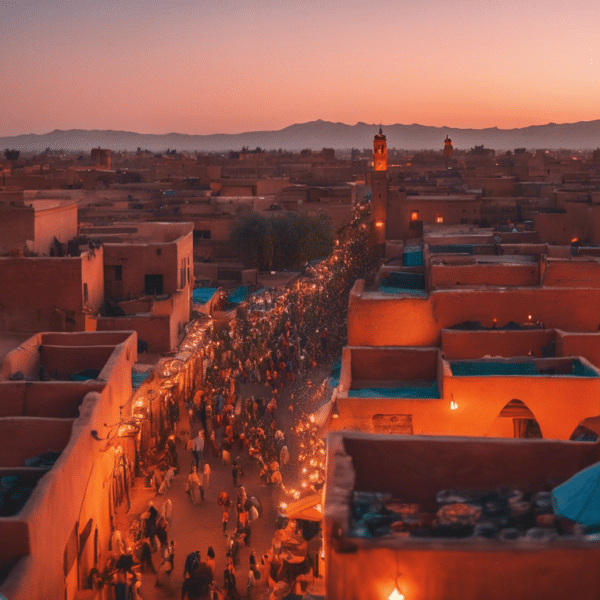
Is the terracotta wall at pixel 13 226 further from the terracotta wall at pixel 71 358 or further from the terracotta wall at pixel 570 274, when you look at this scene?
the terracotta wall at pixel 570 274

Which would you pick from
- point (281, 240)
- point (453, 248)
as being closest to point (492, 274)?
point (453, 248)

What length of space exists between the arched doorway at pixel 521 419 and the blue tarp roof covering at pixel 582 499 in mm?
5719

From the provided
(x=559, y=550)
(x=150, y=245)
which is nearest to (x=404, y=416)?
(x=559, y=550)

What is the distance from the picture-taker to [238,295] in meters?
28.5

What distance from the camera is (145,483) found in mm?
13625

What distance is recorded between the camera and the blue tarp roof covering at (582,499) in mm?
5051

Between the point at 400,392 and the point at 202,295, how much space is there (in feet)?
45.8

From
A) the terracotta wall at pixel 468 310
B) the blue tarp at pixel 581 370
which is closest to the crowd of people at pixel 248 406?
the terracotta wall at pixel 468 310

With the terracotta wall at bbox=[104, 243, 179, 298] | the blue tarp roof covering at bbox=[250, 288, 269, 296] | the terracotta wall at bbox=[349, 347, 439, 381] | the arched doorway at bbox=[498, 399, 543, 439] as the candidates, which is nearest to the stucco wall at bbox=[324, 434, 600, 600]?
the arched doorway at bbox=[498, 399, 543, 439]

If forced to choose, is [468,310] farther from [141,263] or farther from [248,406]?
[141,263]

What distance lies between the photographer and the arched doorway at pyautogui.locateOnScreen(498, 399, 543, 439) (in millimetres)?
11062

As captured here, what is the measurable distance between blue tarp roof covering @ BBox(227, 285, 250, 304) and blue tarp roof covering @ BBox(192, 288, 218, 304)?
5.72 ft

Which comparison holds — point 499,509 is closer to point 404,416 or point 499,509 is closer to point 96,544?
point 404,416

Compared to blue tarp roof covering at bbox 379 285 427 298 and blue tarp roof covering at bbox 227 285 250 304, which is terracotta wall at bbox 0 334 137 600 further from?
blue tarp roof covering at bbox 227 285 250 304
